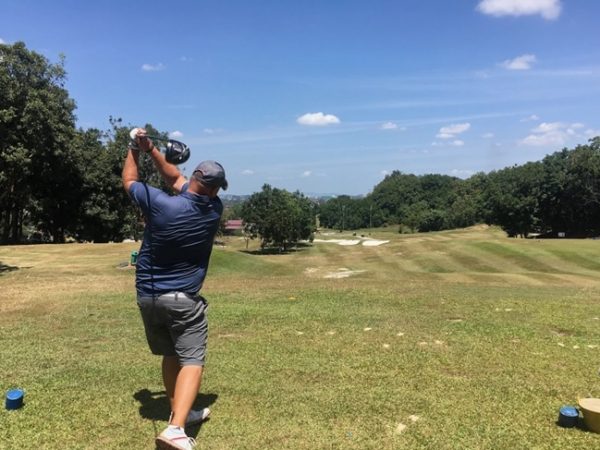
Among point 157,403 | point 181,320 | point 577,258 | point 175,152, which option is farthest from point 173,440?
point 577,258

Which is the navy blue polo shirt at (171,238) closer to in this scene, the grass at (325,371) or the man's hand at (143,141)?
the man's hand at (143,141)

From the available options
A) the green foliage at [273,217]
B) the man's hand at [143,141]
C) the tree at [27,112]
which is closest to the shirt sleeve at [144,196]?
the man's hand at [143,141]

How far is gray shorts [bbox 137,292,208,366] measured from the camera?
4344 millimetres

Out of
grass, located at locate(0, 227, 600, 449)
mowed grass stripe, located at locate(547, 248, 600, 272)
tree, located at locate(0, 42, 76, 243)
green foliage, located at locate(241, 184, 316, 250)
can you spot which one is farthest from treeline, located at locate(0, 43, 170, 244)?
mowed grass stripe, located at locate(547, 248, 600, 272)

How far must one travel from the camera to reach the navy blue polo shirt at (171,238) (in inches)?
171

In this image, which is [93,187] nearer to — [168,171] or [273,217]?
[273,217]

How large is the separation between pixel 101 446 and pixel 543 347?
5.63 metres

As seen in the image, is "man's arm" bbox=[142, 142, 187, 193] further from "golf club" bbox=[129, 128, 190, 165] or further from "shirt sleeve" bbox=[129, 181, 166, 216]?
"shirt sleeve" bbox=[129, 181, 166, 216]

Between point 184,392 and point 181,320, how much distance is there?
57 cm

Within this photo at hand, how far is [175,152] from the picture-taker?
4762 mm

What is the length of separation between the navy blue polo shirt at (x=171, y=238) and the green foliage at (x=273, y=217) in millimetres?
48917

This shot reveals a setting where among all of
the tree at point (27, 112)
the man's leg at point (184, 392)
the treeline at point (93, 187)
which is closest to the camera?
the man's leg at point (184, 392)

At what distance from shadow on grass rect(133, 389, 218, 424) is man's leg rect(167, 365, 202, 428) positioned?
1.73ft

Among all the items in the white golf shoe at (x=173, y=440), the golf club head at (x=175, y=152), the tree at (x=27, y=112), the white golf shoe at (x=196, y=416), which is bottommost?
the white golf shoe at (x=196, y=416)
